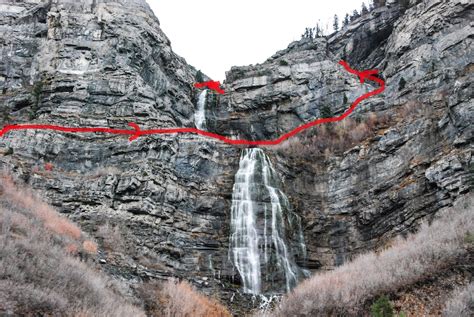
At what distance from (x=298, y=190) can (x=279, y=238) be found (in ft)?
17.7

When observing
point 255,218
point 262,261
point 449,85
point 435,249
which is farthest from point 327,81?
point 435,249

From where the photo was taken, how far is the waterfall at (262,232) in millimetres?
23031

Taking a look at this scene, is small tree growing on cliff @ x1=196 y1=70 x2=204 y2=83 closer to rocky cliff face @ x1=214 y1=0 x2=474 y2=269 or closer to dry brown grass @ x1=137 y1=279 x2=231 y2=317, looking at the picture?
rocky cliff face @ x1=214 y1=0 x2=474 y2=269

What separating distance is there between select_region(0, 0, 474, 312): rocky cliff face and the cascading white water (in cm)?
73

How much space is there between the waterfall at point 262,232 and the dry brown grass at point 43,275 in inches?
378

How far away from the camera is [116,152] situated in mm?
27609

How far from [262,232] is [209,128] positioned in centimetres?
1852

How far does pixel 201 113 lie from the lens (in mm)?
42406

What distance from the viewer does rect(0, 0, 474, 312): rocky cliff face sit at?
23047 millimetres

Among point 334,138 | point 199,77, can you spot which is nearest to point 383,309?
point 334,138

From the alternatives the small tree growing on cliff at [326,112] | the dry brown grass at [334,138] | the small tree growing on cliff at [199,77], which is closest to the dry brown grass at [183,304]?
the dry brown grass at [334,138]

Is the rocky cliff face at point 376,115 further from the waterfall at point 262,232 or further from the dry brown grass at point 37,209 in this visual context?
the dry brown grass at point 37,209

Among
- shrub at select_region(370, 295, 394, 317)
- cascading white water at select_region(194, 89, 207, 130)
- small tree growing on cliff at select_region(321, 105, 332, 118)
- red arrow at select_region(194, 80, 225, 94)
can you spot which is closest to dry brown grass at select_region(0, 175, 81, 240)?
shrub at select_region(370, 295, 394, 317)

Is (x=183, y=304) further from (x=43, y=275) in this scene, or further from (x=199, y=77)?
(x=199, y=77)
